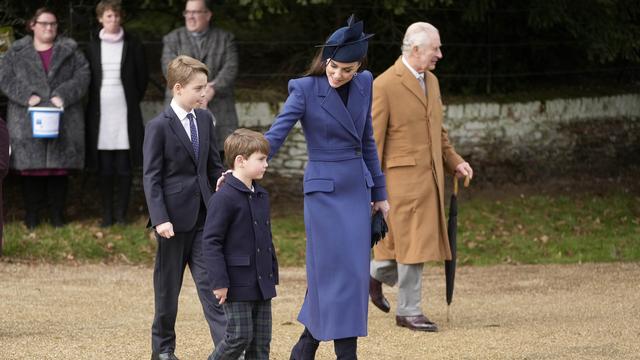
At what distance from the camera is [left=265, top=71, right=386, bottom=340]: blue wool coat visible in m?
6.68

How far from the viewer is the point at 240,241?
630 centimetres

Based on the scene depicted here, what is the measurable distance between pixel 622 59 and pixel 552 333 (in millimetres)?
8559

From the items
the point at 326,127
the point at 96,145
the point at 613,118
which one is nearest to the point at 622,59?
the point at 613,118

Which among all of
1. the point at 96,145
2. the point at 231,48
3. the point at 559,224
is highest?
the point at 231,48

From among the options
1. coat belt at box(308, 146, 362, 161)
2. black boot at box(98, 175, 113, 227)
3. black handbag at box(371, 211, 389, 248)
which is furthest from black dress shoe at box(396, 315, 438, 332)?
black boot at box(98, 175, 113, 227)

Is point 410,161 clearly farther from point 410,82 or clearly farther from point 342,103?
point 342,103

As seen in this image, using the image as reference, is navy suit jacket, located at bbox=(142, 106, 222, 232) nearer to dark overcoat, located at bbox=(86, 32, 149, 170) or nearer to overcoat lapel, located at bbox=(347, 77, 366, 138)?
overcoat lapel, located at bbox=(347, 77, 366, 138)

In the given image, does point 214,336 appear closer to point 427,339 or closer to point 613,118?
point 427,339

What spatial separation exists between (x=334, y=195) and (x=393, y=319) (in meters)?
2.46

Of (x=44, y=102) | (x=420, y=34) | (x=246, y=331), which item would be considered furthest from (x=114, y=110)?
(x=246, y=331)

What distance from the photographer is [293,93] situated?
675 centimetres

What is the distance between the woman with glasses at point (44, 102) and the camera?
39.1 ft

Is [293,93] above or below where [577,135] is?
above

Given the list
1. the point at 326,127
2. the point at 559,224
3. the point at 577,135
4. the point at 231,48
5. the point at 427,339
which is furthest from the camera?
the point at 577,135
